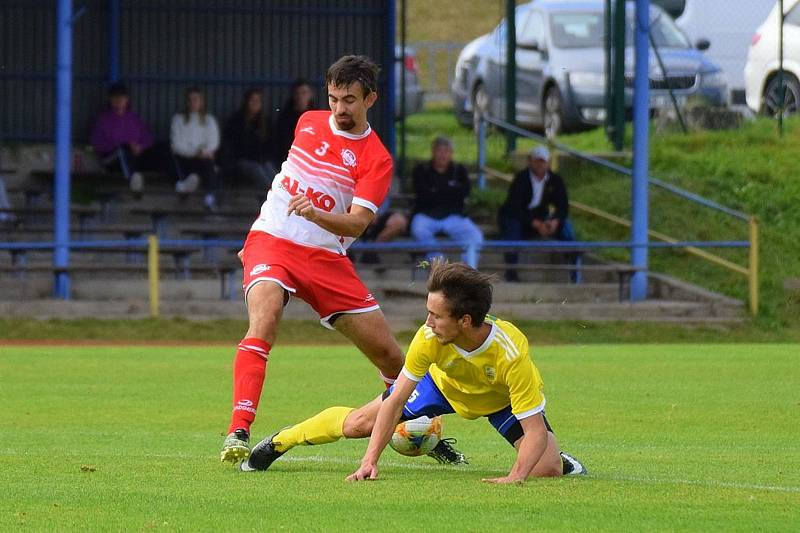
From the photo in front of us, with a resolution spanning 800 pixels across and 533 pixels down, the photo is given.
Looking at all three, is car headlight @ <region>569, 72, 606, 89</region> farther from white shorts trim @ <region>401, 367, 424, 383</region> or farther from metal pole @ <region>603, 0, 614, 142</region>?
white shorts trim @ <region>401, 367, 424, 383</region>

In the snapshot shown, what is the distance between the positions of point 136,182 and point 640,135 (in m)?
7.06

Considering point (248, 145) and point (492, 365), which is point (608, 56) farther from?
point (492, 365)

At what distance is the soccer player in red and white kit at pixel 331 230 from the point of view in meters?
8.12

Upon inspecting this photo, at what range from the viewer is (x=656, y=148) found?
2647 cm

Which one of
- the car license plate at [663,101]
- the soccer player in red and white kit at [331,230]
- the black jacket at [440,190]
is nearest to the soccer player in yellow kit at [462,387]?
the soccer player in red and white kit at [331,230]

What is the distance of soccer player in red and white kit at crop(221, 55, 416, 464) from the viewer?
8125mm

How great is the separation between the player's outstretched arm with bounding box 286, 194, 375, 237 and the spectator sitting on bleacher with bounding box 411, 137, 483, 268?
12.3 m

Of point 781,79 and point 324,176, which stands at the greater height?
point 324,176

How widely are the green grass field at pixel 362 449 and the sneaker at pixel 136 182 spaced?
6584 mm

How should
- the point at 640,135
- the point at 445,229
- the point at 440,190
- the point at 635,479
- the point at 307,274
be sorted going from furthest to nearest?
the point at 640,135 → the point at 440,190 → the point at 445,229 → the point at 307,274 → the point at 635,479

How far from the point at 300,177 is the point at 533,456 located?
7.10ft

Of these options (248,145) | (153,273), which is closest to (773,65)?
(248,145)

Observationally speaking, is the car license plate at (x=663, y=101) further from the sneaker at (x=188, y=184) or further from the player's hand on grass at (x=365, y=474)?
the player's hand on grass at (x=365, y=474)

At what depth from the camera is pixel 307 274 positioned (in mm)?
8250
